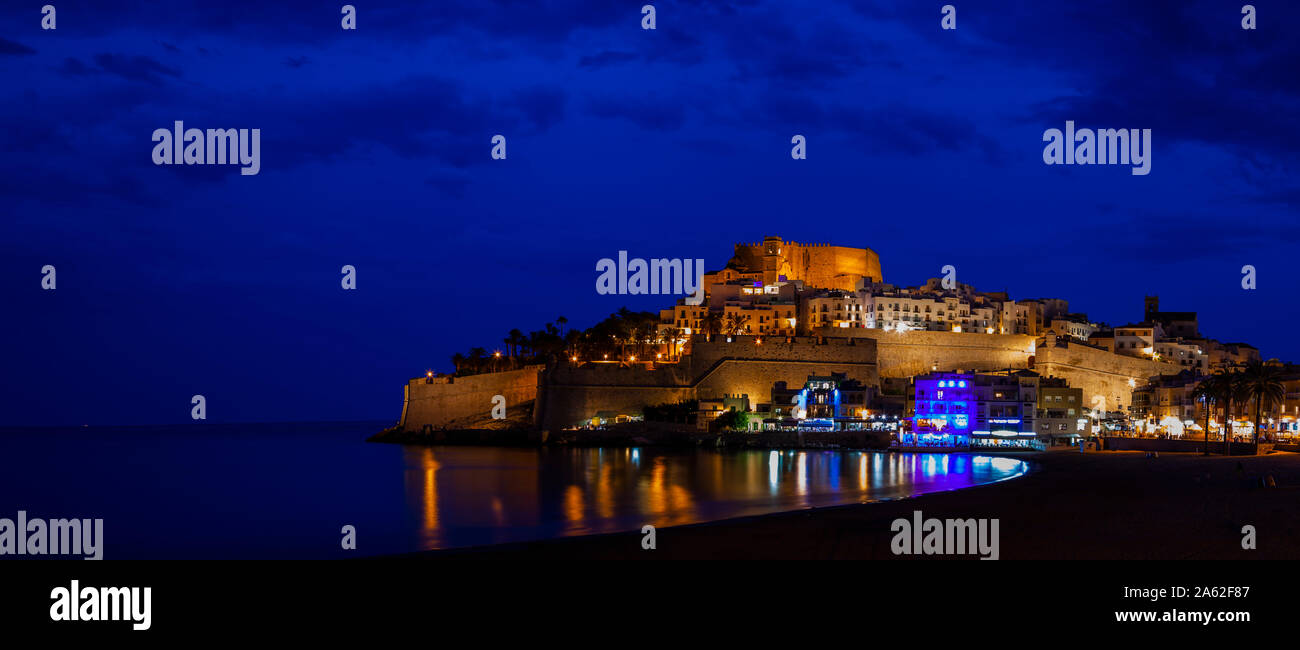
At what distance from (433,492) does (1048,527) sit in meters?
19.7

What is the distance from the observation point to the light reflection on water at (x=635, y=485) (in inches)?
878

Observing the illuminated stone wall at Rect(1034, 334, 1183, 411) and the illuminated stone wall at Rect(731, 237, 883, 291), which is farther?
the illuminated stone wall at Rect(731, 237, 883, 291)

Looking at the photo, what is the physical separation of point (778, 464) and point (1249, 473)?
62.2ft

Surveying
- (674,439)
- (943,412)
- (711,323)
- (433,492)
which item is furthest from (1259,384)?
(711,323)

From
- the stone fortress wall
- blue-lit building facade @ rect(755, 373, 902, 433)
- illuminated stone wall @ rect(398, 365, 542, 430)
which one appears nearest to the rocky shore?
blue-lit building facade @ rect(755, 373, 902, 433)

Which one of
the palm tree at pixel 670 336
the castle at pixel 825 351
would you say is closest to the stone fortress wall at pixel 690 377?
the castle at pixel 825 351

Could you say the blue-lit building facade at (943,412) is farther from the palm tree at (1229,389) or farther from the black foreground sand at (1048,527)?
the black foreground sand at (1048,527)

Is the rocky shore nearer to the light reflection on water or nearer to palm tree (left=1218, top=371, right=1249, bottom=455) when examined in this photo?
the light reflection on water

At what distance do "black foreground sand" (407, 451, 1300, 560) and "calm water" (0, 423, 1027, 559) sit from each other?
423 centimetres

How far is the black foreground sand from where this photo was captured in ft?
41.2
